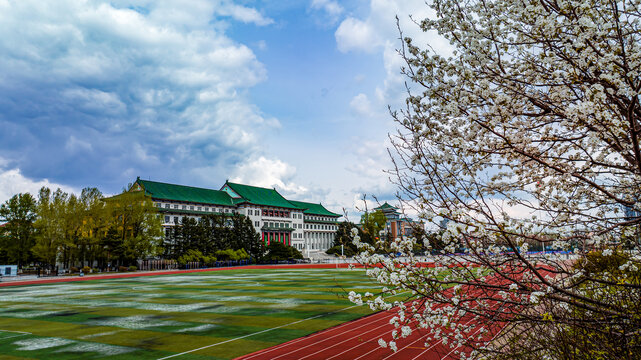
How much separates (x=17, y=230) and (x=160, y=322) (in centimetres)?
6096

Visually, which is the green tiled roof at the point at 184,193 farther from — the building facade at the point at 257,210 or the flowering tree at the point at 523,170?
the flowering tree at the point at 523,170

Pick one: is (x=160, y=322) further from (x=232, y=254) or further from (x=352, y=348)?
(x=232, y=254)

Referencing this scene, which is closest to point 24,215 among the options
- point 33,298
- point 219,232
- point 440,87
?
point 219,232

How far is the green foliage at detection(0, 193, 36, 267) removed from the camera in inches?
2424

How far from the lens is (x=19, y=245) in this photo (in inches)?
2437

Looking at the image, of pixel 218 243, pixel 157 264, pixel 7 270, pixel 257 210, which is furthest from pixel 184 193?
pixel 7 270

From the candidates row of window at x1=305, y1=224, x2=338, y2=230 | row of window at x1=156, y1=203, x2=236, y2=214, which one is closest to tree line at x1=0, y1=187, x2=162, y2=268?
row of window at x1=156, y1=203, x2=236, y2=214

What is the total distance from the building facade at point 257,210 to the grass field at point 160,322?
45.5 m

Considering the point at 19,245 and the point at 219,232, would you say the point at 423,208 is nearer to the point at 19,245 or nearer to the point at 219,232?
the point at 219,232

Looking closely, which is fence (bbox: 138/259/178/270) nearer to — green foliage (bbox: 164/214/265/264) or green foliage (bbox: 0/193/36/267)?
green foliage (bbox: 164/214/265/264)

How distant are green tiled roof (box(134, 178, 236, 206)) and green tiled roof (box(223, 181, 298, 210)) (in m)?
3.14

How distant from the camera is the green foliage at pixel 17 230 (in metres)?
61.6

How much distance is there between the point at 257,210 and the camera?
93812 mm

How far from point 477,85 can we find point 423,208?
183 cm
